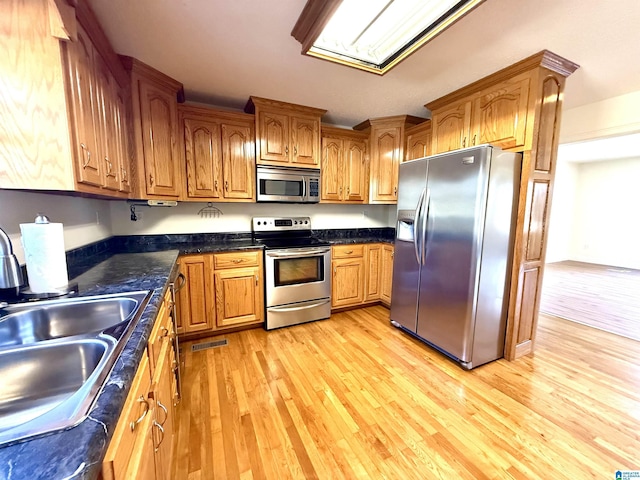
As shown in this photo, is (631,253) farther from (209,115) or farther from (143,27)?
(143,27)

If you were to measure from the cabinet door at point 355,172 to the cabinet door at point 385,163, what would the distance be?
101mm

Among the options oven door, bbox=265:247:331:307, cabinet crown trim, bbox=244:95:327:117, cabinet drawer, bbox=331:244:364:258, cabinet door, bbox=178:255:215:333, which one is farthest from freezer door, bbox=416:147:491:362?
cabinet door, bbox=178:255:215:333

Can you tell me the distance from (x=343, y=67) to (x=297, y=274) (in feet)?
6.31

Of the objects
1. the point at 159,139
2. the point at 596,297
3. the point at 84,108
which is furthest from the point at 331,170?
the point at 596,297

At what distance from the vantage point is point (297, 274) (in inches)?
111

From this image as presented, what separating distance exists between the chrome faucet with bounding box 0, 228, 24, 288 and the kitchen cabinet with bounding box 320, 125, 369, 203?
2486 millimetres

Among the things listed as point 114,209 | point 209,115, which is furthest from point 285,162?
point 114,209

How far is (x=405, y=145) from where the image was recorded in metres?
3.15

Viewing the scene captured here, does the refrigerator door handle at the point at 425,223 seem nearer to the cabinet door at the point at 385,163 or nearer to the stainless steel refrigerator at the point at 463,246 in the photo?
the stainless steel refrigerator at the point at 463,246

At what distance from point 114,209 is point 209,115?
1.31 meters

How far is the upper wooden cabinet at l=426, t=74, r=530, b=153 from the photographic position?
196cm

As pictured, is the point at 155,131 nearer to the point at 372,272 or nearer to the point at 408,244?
the point at 408,244

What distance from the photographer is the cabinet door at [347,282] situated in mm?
3080

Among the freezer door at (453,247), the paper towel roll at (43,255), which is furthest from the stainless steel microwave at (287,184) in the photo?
the paper towel roll at (43,255)
